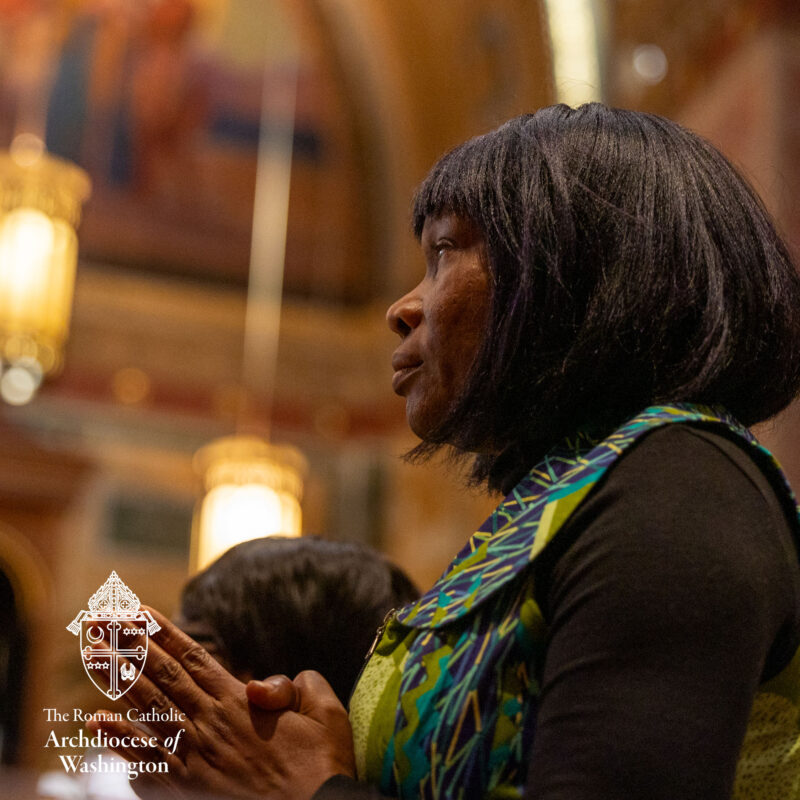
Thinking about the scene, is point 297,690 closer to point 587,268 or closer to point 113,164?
point 587,268

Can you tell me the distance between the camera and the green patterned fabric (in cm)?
106

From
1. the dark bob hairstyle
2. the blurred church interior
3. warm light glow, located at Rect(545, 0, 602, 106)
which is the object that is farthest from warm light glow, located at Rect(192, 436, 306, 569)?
the dark bob hairstyle

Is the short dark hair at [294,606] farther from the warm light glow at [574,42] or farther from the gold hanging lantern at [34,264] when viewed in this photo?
the gold hanging lantern at [34,264]

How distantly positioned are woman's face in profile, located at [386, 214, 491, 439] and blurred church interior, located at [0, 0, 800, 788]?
287 inches

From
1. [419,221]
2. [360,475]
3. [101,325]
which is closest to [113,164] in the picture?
[101,325]

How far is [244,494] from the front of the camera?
7410 millimetres

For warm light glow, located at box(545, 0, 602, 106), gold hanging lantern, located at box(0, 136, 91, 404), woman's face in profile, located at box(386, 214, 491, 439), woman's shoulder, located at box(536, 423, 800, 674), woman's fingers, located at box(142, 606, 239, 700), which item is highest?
warm light glow, located at box(545, 0, 602, 106)

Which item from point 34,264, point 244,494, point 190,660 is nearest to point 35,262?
point 34,264

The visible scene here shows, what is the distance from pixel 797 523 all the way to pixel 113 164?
31.7ft

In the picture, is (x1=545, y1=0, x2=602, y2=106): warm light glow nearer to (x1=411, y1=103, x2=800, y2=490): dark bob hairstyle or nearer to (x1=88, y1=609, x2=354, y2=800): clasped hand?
(x1=411, y1=103, x2=800, y2=490): dark bob hairstyle

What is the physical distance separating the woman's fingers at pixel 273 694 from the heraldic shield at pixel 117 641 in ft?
0.36

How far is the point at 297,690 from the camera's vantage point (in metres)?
1.27

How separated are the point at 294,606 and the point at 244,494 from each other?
5.68 metres

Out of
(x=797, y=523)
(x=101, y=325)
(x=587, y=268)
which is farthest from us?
(x=101, y=325)
